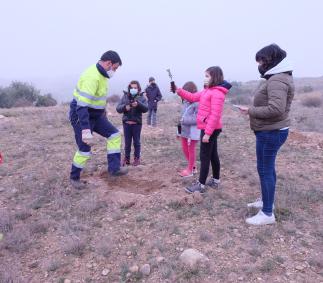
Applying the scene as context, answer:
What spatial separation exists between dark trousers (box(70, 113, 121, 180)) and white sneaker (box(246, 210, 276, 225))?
7.22 ft

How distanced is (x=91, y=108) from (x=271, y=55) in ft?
7.95

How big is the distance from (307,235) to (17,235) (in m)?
3.04

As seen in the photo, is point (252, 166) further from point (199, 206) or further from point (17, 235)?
point (17, 235)

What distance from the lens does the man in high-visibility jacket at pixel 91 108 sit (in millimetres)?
4754

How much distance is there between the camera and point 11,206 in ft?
15.9

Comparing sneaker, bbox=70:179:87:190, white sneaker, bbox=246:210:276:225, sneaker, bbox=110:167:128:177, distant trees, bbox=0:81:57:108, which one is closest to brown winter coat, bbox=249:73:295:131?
white sneaker, bbox=246:210:276:225

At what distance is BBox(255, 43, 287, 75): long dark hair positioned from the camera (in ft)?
11.8

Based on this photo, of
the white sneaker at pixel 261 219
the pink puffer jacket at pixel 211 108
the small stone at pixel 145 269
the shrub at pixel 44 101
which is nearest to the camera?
the small stone at pixel 145 269

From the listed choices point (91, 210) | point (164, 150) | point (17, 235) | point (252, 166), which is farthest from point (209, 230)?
point (164, 150)

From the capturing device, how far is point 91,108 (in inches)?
197

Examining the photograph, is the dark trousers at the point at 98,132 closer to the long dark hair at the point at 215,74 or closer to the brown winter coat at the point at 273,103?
the long dark hair at the point at 215,74

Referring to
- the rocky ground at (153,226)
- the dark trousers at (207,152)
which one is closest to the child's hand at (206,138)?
the dark trousers at (207,152)

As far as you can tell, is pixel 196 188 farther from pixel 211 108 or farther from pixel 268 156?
pixel 268 156

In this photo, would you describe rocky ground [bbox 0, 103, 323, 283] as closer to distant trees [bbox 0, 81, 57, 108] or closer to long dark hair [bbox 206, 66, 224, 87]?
long dark hair [bbox 206, 66, 224, 87]
